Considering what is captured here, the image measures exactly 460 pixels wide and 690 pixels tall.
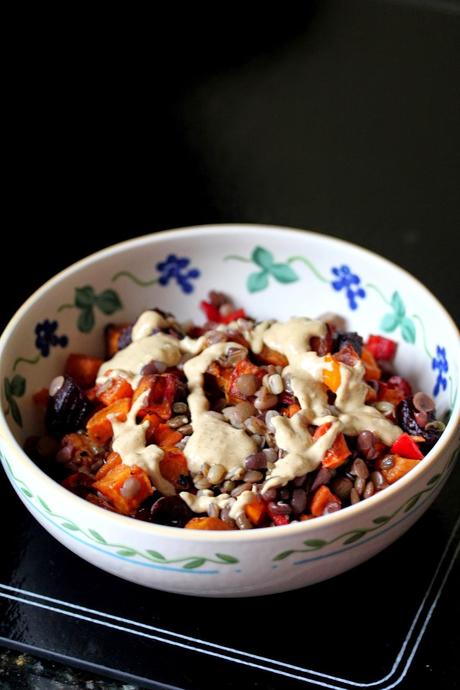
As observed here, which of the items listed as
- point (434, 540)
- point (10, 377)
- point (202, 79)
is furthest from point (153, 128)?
point (434, 540)

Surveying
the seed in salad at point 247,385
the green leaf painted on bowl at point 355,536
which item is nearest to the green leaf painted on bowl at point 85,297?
the seed in salad at point 247,385

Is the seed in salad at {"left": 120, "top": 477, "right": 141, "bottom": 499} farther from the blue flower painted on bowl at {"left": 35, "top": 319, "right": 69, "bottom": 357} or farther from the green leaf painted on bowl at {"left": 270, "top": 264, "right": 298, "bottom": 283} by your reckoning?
the green leaf painted on bowl at {"left": 270, "top": 264, "right": 298, "bottom": 283}

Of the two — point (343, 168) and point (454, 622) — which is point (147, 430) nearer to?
point (454, 622)

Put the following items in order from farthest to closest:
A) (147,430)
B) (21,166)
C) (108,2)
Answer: (108,2)
(21,166)
(147,430)

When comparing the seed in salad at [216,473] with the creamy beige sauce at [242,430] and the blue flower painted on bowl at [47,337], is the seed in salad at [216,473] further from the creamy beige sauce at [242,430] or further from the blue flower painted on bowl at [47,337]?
the blue flower painted on bowl at [47,337]

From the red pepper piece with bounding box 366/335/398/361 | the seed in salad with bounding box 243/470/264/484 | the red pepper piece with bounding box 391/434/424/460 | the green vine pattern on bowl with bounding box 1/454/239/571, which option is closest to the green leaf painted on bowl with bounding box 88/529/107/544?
the green vine pattern on bowl with bounding box 1/454/239/571
